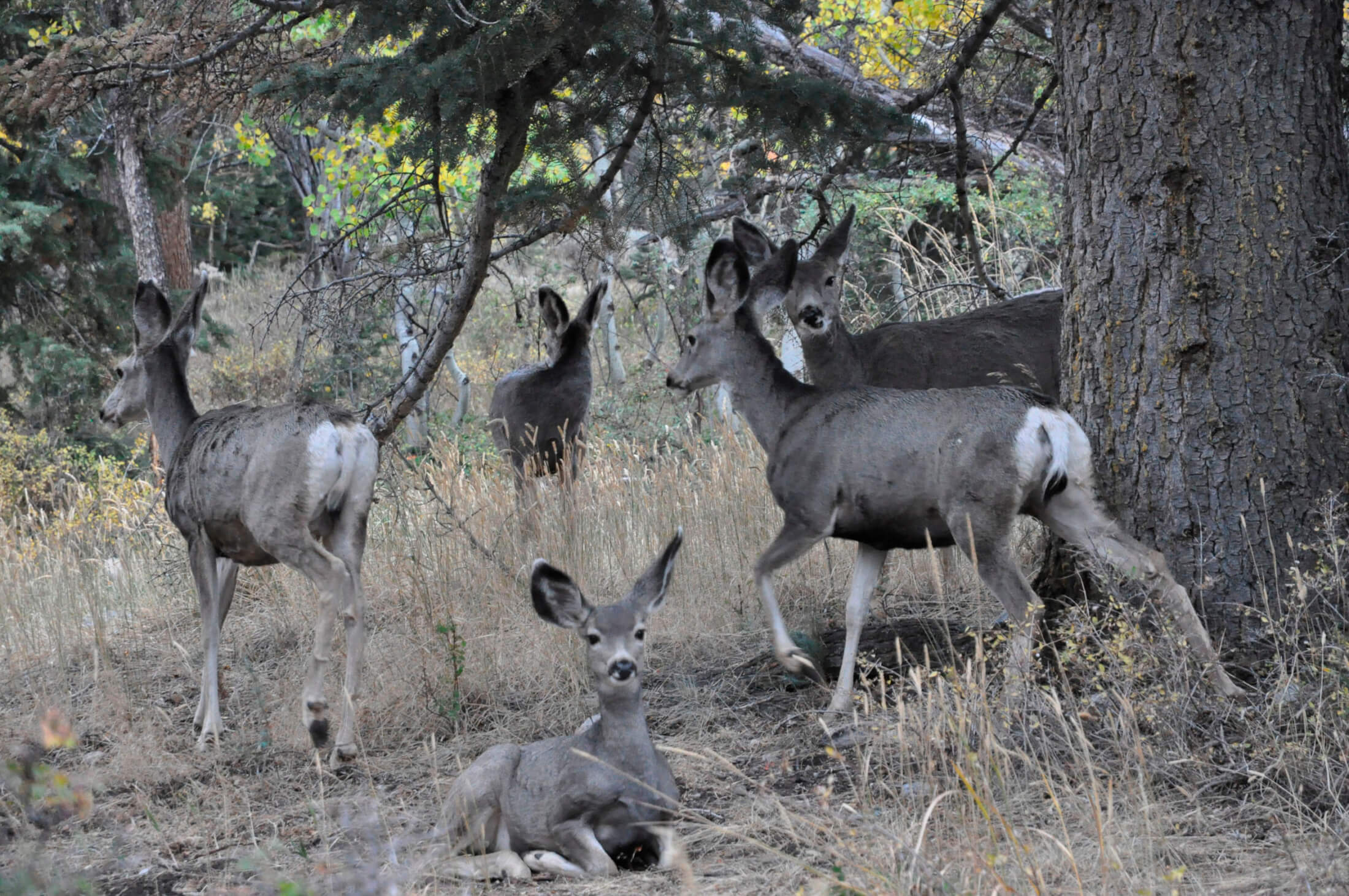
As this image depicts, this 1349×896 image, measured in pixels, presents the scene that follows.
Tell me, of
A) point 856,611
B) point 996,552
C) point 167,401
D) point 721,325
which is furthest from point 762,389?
point 167,401

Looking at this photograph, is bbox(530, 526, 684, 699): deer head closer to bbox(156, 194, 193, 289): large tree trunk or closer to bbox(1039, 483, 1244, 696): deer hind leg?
bbox(1039, 483, 1244, 696): deer hind leg

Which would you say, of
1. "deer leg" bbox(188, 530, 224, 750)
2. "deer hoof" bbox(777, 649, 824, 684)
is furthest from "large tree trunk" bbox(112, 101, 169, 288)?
"deer hoof" bbox(777, 649, 824, 684)

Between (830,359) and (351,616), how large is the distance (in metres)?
3.26

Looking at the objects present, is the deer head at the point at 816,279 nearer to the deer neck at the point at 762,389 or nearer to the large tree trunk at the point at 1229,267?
the deer neck at the point at 762,389

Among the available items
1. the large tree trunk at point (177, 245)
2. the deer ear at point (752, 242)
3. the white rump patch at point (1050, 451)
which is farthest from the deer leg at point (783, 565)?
the large tree trunk at point (177, 245)

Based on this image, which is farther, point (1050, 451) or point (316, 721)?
point (316, 721)

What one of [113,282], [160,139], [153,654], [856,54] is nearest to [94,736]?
[153,654]

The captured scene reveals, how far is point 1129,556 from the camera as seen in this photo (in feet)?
17.7

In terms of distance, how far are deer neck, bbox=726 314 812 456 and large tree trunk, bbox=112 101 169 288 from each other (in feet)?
32.0

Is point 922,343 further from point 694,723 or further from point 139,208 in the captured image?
point 139,208

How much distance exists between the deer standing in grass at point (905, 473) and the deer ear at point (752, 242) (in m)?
1.42

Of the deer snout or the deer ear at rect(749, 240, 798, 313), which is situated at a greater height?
the deer ear at rect(749, 240, 798, 313)

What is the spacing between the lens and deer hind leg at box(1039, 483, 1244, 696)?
494cm

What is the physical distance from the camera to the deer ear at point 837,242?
7984mm
